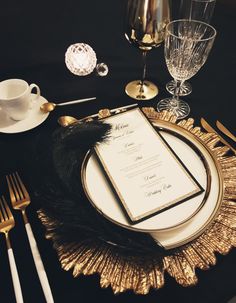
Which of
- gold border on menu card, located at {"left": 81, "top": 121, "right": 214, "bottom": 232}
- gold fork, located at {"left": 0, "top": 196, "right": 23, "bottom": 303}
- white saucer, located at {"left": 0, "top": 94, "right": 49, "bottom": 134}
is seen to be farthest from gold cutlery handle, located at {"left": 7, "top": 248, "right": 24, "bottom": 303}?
white saucer, located at {"left": 0, "top": 94, "right": 49, "bottom": 134}

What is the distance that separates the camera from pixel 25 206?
1.47 ft

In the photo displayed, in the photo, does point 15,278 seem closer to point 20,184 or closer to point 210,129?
point 20,184

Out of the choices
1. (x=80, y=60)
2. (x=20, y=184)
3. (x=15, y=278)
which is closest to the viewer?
(x=15, y=278)

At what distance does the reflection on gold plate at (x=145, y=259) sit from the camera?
0.37 m

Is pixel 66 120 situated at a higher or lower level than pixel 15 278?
→ higher

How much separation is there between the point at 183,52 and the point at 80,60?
220 mm

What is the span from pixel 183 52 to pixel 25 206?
0.37m

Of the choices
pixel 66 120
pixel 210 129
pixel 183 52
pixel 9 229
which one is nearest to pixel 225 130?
pixel 210 129

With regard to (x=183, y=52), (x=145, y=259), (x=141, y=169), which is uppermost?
(x=183, y=52)

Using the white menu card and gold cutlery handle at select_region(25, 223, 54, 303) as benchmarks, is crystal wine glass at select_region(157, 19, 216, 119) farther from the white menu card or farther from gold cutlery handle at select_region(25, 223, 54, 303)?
gold cutlery handle at select_region(25, 223, 54, 303)

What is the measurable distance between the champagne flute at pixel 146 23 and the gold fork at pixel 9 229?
32 cm

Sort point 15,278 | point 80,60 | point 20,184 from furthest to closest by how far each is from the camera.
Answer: point 80,60 < point 20,184 < point 15,278

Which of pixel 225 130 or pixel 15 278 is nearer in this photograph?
pixel 15 278

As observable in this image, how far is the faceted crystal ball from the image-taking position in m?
0.66
